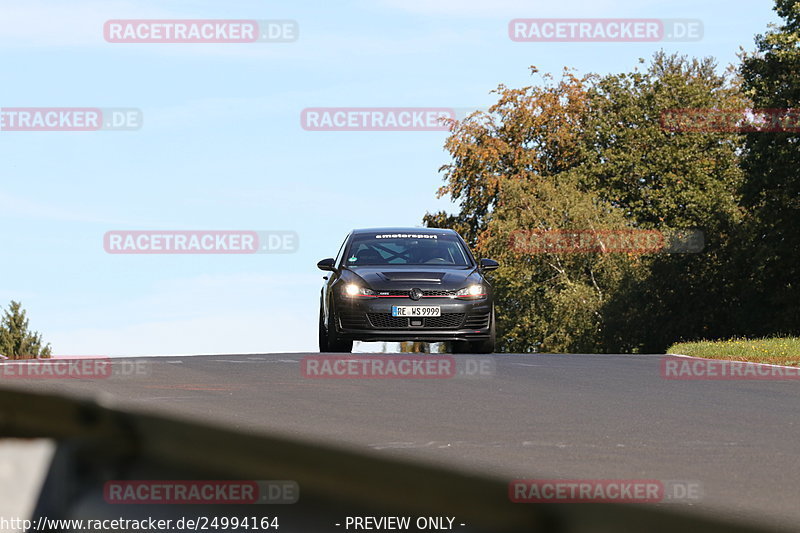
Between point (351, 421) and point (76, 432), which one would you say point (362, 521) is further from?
point (351, 421)

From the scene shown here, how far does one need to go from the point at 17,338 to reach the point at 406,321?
119m

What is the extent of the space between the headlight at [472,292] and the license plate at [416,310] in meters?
0.42

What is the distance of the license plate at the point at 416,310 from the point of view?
19.6 m

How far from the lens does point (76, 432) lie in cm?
316

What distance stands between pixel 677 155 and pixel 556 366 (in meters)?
43.0

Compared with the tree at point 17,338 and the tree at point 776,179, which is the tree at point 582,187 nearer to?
the tree at point 776,179

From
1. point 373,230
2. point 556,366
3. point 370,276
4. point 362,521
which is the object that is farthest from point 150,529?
point 373,230
